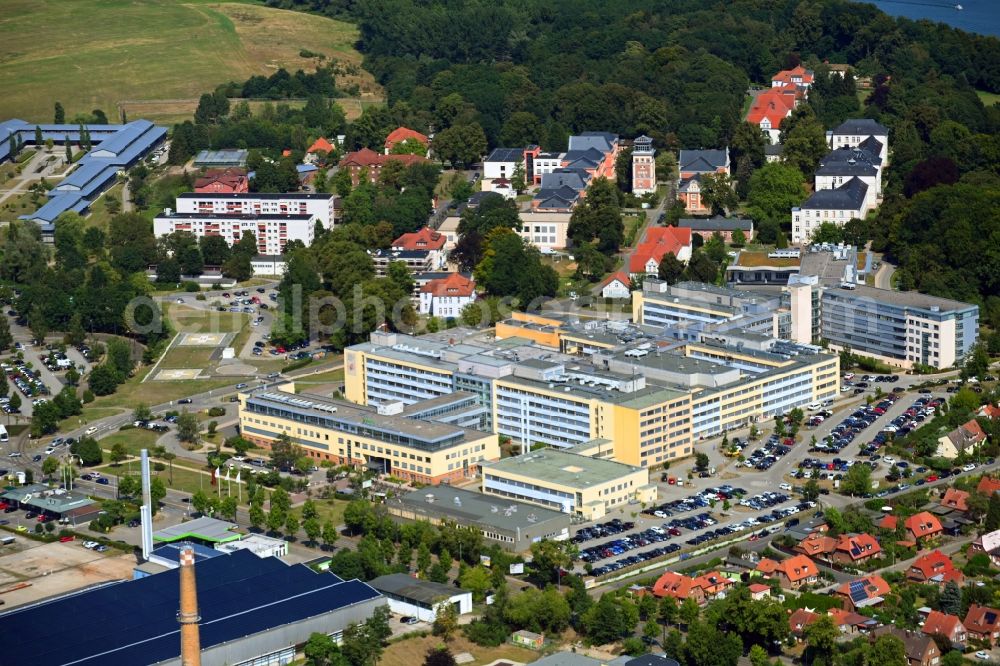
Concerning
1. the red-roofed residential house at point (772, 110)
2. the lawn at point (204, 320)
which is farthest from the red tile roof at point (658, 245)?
the lawn at point (204, 320)

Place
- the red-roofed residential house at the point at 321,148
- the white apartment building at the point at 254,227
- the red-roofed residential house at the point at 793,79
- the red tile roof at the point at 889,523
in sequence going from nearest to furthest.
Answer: the red tile roof at the point at 889,523 → the white apartment building at the point at 254,227 → the red-roofed residential house at the point at 321,148 → the red-roofed residential house at the point at 793,79

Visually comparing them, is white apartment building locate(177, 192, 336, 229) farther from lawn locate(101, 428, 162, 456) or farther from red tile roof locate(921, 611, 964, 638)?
red tile roof locate(921, 611, 964, 638)

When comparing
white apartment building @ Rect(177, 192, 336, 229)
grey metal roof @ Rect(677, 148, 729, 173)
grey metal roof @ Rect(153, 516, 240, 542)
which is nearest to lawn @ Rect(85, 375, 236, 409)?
grey metal roof @ Rect(153, 516, 240, 542)

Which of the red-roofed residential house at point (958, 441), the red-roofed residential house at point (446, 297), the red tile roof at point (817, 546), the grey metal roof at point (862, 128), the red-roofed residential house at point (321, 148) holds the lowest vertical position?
the red tile roof at point (817, 546)

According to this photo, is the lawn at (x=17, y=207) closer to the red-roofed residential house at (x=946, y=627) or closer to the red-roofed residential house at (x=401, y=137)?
the red-roofed residential house at (x=401, y=137)

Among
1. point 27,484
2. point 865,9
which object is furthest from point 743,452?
point 865,9

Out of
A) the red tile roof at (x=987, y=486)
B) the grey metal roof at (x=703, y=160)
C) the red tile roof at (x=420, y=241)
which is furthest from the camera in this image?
the grey metal roof at (x=703, y=160)

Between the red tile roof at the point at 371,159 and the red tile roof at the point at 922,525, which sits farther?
the red tile roof at the point at 371,159
